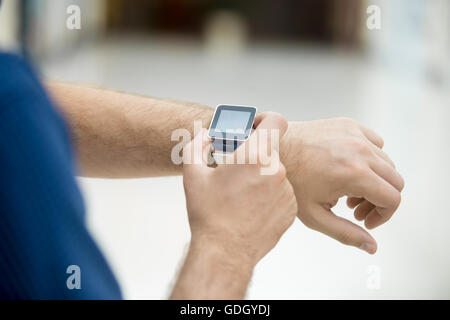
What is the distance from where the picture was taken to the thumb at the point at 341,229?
1104 mm

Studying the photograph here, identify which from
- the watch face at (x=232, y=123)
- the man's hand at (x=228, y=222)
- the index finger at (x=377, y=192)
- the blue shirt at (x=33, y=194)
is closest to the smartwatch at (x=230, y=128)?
the watch face at (x=232, y=123)

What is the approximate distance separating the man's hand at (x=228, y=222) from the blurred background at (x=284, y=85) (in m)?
0.13

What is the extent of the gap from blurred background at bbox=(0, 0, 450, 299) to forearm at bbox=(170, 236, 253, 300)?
0.11 metres

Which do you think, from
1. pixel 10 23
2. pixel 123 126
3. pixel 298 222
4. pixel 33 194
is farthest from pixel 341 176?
pixel 10 23

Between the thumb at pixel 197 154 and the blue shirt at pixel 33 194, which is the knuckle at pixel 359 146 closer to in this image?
the thumb at pixel 197 154

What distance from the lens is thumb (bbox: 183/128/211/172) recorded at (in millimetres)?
823

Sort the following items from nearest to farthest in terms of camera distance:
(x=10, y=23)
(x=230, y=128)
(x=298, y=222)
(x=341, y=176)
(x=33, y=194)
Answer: (x=33, y=194), (x=230, y=128), (x=341, y=176), (x=298, y=222), (x=10, y=23)

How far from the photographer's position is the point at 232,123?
98 centimetres

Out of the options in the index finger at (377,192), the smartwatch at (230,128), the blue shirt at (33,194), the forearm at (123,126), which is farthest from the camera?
the forearm at (123,126)

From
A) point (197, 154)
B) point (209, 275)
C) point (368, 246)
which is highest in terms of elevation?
point (197, 154)

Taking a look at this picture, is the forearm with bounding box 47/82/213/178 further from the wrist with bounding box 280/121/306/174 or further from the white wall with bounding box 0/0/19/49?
the white wall with bounding box 0/0/19/49

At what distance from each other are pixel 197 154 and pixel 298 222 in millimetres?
1731

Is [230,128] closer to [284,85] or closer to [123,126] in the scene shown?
[123,126]
